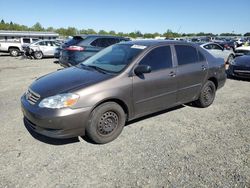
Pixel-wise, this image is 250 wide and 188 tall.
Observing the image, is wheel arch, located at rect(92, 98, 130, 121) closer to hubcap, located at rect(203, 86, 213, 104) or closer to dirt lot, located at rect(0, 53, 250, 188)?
dirt lot, located at rect(0, 53, 250, 188)

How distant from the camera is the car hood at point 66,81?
142 inches

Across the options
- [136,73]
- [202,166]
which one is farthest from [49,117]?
[202,166]

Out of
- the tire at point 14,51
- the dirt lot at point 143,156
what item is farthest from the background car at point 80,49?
the tire at point 14,51

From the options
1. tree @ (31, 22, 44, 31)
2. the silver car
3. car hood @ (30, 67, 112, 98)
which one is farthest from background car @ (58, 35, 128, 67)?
tree @ (31, 22, 44, 31)

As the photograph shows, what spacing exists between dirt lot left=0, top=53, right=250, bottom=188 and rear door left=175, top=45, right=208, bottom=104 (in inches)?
20.5

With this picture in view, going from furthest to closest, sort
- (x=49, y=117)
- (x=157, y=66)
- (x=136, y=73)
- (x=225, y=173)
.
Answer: (x=157, y=66) < (x=136, y=73) < (x=49, y=117) < (x=225, y=173)

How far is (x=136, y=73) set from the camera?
402cm

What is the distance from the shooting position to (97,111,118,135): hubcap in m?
3.74

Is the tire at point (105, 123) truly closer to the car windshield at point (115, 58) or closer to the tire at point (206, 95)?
the car windshield at point (115, 58)

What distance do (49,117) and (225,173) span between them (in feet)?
8.25

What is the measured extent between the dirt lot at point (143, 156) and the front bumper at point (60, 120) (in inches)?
12.9

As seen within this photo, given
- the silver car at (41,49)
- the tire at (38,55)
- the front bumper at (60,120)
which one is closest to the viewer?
the front bumper at (60,120)

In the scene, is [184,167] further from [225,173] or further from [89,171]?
[89,171]

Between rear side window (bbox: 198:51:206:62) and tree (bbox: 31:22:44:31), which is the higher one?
tree (bbox: 31:22:44:31)
